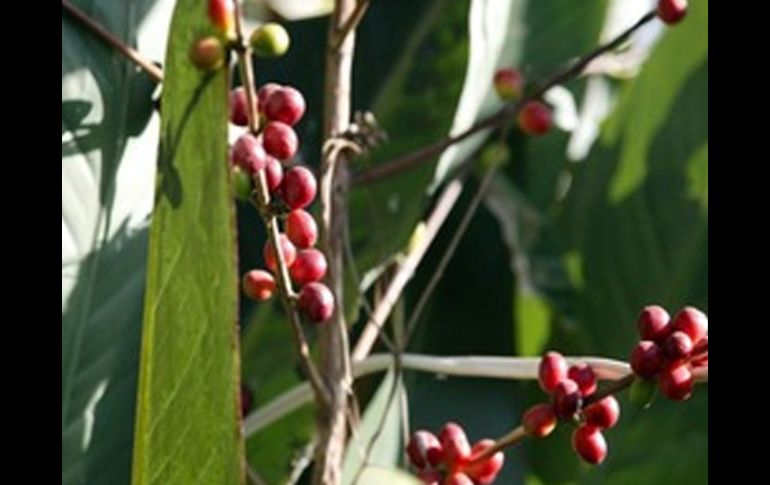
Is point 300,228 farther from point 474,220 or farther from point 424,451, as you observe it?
point 474,220

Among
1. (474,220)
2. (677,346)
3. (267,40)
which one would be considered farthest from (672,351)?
(474,220)

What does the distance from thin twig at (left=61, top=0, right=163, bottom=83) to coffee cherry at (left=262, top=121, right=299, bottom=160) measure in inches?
4.1

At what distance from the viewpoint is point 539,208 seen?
1611 mm

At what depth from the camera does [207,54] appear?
833 millimetres

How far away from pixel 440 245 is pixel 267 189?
51 cm

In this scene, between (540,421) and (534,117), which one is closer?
(540,421)

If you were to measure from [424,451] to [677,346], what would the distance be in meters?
0.17

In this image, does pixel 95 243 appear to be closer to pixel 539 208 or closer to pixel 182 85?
pixel 182 85

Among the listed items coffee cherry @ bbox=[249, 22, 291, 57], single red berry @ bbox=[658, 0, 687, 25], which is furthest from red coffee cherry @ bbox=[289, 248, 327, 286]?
single red berry @ bbox=[658, 0, 687, 25]

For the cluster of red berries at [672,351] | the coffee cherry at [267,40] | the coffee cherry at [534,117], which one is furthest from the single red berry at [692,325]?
the coffee cherry at [534,117]

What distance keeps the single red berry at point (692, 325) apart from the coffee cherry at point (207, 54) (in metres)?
0.26

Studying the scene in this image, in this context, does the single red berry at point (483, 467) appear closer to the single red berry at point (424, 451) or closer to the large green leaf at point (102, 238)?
the single red berry at point (424, 451)

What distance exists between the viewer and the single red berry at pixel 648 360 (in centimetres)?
88

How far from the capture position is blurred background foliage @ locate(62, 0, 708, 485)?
96 cm
